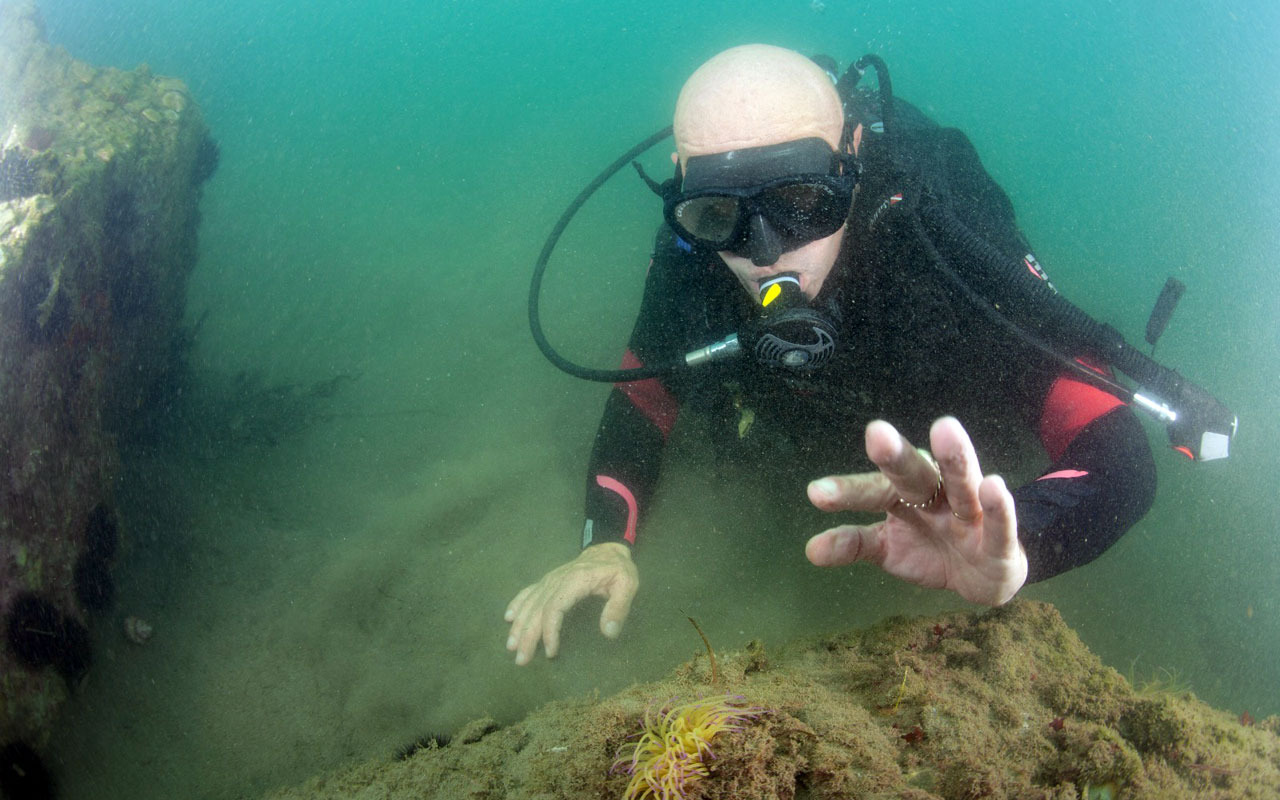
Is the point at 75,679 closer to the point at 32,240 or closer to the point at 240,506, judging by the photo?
the point at 240,506

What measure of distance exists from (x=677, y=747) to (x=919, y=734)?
2.21 ft

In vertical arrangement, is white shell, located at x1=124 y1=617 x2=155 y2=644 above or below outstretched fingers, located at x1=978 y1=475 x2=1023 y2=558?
below

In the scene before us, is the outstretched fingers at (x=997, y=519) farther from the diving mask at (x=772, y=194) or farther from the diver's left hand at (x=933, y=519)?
the diving mask at (x=772, y=194)

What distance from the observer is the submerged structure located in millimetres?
3553

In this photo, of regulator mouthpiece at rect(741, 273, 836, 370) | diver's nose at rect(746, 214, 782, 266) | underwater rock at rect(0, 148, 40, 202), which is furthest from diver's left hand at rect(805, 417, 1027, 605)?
underwater rock at rect(0, 148, 40, 202)

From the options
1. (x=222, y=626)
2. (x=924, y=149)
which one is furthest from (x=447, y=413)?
(x=924, y=149)

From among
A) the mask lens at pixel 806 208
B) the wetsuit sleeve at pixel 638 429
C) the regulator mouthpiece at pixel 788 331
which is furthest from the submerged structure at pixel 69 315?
the mask lens at pixel 806 208

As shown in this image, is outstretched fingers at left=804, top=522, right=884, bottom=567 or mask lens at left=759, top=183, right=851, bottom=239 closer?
outstretched fingers at left=804, top=522, right=884, bottom=567

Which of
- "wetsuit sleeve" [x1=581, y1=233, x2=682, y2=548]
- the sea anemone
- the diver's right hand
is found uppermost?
the sea anemone

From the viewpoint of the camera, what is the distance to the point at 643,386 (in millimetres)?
3586

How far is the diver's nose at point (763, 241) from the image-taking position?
250 centimetres

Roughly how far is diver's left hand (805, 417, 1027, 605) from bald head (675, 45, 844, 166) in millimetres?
1670

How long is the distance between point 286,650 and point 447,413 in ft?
8.75

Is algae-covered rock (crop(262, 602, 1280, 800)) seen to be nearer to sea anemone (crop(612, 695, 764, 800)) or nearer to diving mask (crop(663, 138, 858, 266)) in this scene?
sea anemone (crop(612, 695, 764, 800))
